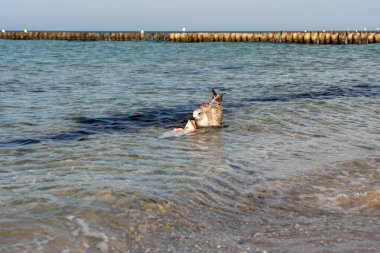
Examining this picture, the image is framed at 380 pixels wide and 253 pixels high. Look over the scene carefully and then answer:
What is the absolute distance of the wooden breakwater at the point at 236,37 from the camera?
50.1m

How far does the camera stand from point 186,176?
204 inches

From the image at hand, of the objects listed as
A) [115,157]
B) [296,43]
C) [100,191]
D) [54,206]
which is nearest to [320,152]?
[115,157]

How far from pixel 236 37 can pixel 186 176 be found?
53.9 m

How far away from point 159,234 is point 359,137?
4.91 meters

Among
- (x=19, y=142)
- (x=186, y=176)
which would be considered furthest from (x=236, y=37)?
(x=186, y=176)

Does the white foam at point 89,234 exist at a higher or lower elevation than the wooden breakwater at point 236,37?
lower

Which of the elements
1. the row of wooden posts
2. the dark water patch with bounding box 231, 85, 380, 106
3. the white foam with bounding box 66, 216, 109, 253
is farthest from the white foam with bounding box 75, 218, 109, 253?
the row of wooden posts

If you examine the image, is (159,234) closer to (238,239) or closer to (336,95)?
(238,239)

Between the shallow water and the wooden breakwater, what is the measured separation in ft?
135

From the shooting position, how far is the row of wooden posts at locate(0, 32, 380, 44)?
5009 cm

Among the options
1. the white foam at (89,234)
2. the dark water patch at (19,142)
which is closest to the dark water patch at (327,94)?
the dark water patch at (19,142)

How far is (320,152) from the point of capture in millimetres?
6453

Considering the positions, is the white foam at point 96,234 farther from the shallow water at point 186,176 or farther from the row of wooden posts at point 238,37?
the row of wooden posts at point 238,37

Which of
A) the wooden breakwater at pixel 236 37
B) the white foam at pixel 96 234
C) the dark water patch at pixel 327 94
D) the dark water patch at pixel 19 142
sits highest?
the wooden breakwater at pixel 236 37
